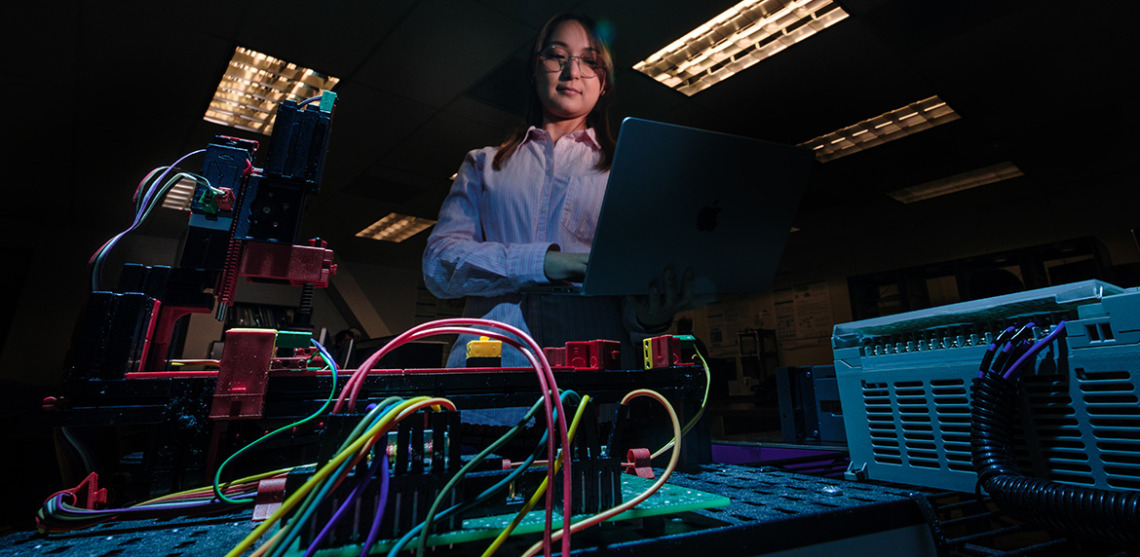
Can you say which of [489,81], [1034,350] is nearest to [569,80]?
[1034,350]

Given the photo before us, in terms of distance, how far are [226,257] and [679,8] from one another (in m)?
2.38

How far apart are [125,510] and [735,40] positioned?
296cm

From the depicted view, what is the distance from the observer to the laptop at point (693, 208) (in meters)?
0.76

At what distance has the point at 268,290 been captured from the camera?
532 cm

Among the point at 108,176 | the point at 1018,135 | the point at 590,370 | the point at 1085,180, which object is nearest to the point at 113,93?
the point at 108,176

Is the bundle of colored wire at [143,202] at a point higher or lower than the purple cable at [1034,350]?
higher

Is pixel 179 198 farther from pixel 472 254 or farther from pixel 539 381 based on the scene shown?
pixel 539 381

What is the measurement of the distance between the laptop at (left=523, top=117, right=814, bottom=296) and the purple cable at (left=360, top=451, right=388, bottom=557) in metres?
0.50

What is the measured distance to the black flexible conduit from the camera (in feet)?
1.21

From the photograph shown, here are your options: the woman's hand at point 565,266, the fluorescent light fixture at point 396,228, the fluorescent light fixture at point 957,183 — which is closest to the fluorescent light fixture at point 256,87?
the fluorescent light fixture at point 396,228

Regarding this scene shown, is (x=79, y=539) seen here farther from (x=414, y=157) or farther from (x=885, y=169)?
(x=885, y=169)

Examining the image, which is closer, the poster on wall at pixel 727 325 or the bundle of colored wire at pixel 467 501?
the bundle of colored wire at pixel 467 501

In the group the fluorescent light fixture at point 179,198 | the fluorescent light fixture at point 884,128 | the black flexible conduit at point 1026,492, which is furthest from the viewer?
the fluorescent light fixture at point 179,198

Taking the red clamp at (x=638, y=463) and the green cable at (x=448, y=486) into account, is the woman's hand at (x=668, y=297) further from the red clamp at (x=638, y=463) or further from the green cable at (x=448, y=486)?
the green cable at (x=448, y=486)
